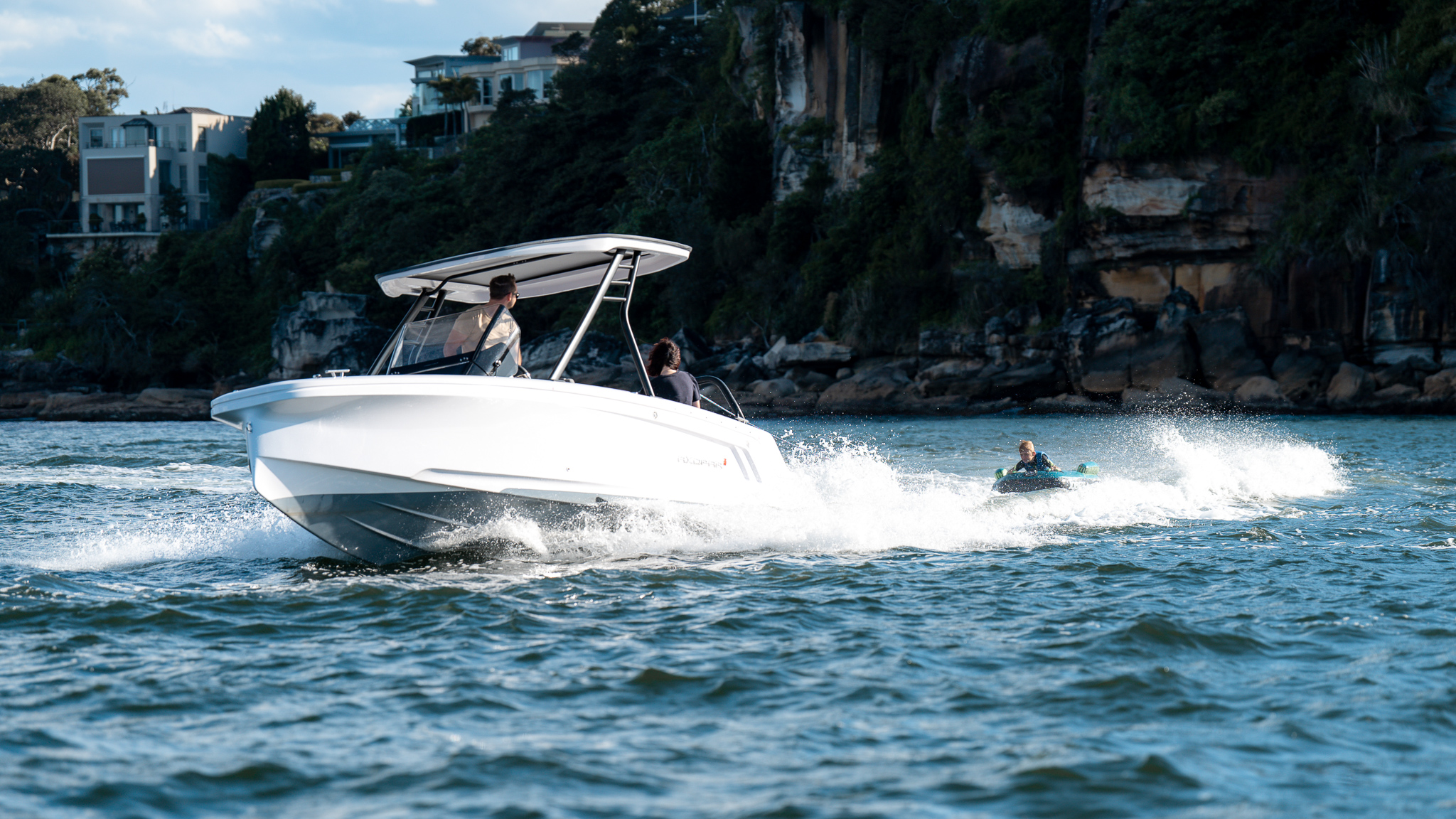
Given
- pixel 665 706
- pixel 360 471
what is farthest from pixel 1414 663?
pixel 360 471

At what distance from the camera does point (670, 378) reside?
379 inches

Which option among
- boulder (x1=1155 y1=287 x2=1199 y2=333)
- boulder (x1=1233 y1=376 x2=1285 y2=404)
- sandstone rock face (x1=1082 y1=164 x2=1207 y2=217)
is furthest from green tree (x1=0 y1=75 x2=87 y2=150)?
boulder (x1=1233 y1=376 x2=1285 y2=404)

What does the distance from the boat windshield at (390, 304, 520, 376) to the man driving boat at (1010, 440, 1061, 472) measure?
7789 millimetres

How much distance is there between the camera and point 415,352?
8.88 metres

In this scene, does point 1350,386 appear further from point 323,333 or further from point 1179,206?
point 323,333

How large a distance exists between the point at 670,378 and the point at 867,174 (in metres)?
43.6

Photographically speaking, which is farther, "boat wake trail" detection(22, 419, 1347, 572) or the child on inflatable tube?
the child on inflatable tube

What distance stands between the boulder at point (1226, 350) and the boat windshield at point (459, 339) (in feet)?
106

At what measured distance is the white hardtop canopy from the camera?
29.1 ft

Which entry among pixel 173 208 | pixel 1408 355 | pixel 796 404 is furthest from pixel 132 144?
pixel 1408 355

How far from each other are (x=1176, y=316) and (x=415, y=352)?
112ft

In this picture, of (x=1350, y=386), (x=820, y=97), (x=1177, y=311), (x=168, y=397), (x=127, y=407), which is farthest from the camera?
(x=820, y=97)

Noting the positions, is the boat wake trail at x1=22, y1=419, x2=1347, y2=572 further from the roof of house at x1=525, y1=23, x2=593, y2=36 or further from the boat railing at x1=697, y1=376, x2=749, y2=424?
the roof of house at x1=525, y1=23, x2=593, y2=36

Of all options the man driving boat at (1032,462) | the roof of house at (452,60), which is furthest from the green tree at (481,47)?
the man driving boat at (1032,462)
